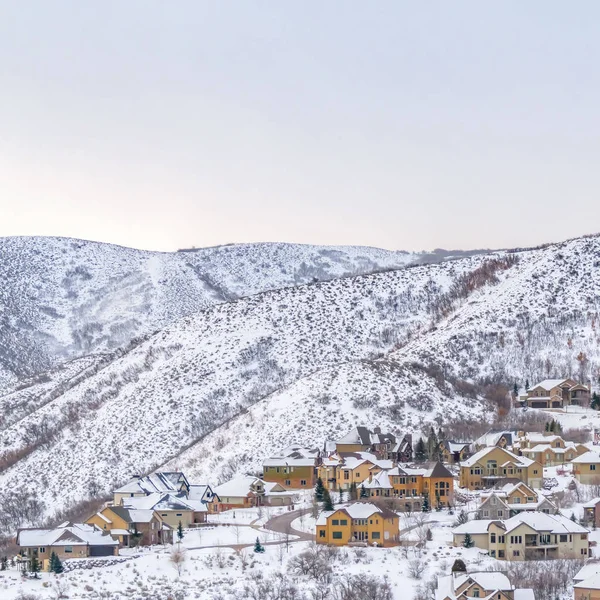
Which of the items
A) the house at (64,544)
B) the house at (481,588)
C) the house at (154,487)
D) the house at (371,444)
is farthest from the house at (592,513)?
the house at (64,544)

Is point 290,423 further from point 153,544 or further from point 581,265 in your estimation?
point 581,265

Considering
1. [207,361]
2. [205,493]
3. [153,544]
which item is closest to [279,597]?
[153,544]

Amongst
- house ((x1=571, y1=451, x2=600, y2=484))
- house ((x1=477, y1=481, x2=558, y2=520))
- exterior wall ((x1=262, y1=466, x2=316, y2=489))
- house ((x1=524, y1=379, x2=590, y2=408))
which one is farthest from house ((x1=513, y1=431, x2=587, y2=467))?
house ((x1=524, y1=379, x2=590, y2=408))

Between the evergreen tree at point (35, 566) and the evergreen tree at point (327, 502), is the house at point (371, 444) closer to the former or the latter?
the evergreen tree at point (327, 502)

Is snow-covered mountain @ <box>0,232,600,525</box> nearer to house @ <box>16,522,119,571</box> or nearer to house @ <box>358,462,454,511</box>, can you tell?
house @ <box>358,462,454,511</box>

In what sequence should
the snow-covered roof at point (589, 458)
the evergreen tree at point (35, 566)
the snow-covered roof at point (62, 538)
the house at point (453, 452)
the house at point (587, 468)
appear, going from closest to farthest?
the evergreen tree at point (35, 566), the snow-covered roof at point (62, 538), the house at point (587, 468), the snow-covered roof at point (589, 458), the house at point (453, 452)

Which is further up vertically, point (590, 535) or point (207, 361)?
point (207, 361)

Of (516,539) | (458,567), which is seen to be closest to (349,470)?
(516,539)
